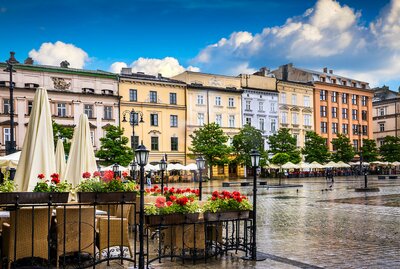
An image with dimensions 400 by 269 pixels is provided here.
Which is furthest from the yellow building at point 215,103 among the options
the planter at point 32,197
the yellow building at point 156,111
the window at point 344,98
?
the planter at point 32,197

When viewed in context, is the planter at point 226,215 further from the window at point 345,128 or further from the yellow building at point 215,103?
the window at point 345,128

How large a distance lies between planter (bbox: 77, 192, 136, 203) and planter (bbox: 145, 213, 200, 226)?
0.51 m

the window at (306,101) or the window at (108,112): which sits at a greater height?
the window at (306,101)

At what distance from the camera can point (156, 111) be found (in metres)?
57.8

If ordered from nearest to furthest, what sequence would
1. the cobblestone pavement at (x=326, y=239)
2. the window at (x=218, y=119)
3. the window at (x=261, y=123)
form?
the cobblestone pavement at (x=326, y=239) < the window at (x=218, y=119) < the window at (x=261, y=123)

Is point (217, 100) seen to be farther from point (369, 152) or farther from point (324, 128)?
point (369, 152)

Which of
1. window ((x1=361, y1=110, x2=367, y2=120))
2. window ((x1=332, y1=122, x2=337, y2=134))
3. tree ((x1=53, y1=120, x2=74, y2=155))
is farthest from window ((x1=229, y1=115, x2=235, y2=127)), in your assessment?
window ((x1=361, y1=110, x2=367, y2=120))

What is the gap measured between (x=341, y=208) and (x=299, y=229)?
21.7 ft

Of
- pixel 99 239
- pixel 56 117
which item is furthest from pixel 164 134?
pixel 99 239

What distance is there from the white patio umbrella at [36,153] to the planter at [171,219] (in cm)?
240

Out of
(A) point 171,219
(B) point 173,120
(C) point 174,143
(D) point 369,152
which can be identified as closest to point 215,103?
(B) point 173,120

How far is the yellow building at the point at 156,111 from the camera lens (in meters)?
55.5

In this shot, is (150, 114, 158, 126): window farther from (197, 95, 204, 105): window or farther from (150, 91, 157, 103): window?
(197, 95, 204, 105): window

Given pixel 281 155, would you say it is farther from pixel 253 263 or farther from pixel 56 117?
pixel 253 263
